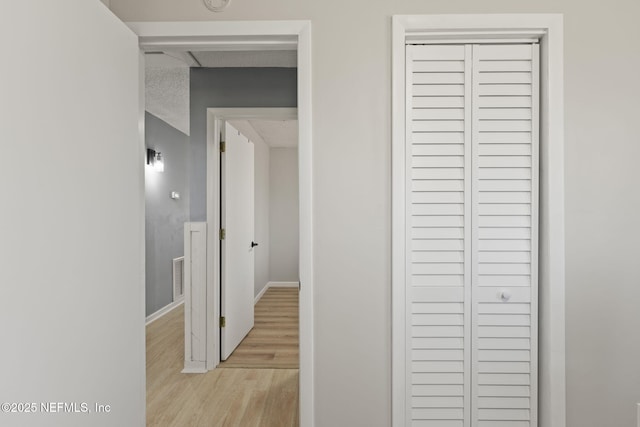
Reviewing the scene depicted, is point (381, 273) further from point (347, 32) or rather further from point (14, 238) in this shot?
point (14, 238)

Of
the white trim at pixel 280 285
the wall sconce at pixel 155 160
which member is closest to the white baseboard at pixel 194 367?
the wall sconce at pixel 155 160

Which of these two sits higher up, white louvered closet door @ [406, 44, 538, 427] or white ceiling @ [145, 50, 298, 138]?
white ceiling @ [145, 50, 298, 138]

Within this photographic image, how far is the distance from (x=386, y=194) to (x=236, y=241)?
2.12 metres

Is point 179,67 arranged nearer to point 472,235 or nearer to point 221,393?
point 221,393

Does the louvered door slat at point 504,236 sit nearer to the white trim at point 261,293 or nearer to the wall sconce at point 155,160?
the wall sconce at point 155,160

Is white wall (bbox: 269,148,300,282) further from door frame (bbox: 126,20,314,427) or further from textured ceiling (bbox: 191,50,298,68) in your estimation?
door frame (bbox: 126,20,314,427)

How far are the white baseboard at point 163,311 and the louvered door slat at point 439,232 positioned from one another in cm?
352

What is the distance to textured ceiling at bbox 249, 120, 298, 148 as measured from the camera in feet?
16.2

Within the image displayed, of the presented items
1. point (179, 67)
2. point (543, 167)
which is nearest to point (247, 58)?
point (179, 67)

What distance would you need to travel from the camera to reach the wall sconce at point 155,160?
422cm

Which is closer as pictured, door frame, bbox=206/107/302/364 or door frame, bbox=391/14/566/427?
door frame, bbox=391/14/566/427

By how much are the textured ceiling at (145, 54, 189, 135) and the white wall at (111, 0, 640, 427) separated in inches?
63.0

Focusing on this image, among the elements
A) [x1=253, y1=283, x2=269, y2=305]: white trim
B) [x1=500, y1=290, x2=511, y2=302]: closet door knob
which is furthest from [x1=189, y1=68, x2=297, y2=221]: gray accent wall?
[x1=253, y1=283, x2=269, y2=305]: white trim

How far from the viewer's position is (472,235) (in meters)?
1.58
